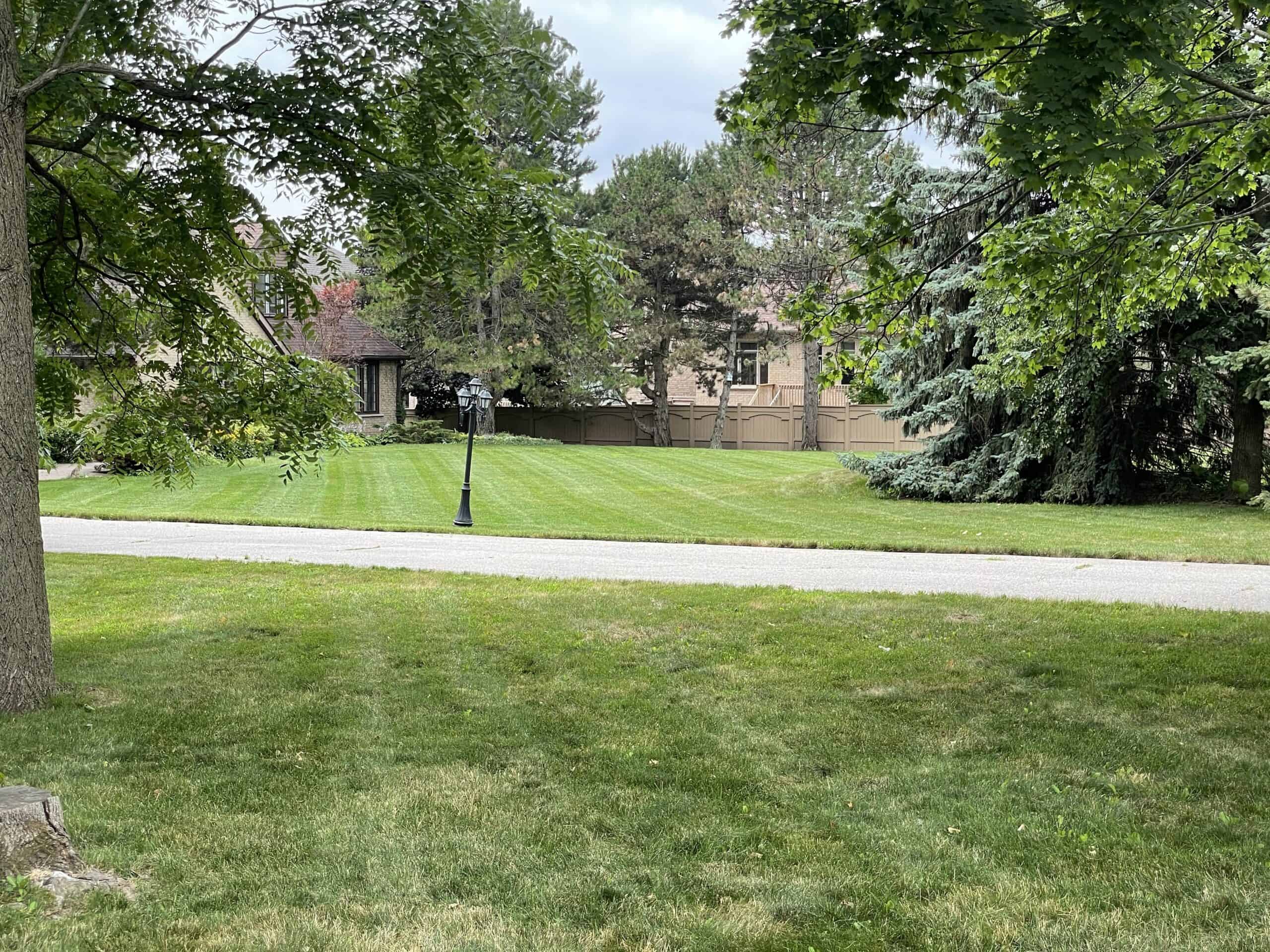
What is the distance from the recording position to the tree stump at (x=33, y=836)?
3750 mm

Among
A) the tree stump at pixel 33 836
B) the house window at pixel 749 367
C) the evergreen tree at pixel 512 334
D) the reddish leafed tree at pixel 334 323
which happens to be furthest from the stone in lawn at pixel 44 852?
the house window at pixel 749 367

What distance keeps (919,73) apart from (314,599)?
24.9ft

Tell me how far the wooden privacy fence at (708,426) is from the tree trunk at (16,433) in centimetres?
3413

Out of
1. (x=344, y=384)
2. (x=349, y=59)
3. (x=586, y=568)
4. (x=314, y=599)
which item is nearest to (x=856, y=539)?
(x=586, y=568)

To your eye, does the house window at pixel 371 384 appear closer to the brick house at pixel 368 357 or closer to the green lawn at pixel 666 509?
the brick house at pixel 368 357

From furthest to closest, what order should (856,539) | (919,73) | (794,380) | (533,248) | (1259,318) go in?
(794,380) → (1259,318) → (856,539) → (533,248) → (919,73)

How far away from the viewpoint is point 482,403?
18.8 metres

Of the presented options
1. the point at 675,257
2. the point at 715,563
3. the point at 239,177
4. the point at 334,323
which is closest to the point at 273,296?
the point at 239,177

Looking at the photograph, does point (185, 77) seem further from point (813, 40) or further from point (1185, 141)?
point (1185, 141)

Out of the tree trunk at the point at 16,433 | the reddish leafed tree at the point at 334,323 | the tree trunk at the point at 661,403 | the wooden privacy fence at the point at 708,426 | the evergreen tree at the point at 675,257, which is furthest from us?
the tree trunk at the point at 661,403

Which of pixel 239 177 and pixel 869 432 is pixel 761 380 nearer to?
pixel 869 432

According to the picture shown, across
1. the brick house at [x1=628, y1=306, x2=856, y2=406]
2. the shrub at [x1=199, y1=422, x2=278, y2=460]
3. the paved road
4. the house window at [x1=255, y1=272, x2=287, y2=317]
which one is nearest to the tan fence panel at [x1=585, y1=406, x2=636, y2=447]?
the brick house at [x1=628, y1=306, x2=856, y2=406]

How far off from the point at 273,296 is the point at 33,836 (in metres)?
5.34

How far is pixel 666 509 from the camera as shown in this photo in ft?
67.7
